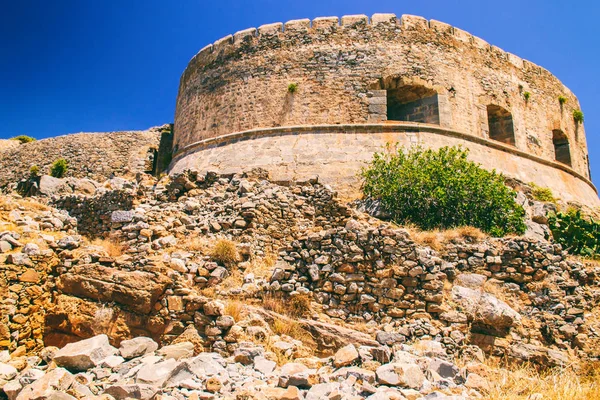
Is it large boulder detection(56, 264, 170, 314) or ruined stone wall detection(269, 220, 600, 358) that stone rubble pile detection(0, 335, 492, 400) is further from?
ruined stone wall detection(269, 220, 600, 358)

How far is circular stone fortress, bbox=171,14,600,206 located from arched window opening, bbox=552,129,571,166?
1.43 ft

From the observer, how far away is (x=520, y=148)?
41.6 ft

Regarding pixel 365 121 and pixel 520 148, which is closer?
pixel 365 121

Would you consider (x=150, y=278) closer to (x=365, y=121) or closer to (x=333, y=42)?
(x=365, y=121)

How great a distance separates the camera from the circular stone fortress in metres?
11.4

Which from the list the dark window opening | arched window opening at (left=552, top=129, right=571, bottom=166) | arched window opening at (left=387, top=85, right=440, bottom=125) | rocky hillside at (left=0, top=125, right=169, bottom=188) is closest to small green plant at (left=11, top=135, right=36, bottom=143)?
rocky hillside at (left=0, top=125, right=169, bottom=188)

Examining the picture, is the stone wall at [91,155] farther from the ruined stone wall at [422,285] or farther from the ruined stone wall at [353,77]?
the ruined stone wall at [422,285]

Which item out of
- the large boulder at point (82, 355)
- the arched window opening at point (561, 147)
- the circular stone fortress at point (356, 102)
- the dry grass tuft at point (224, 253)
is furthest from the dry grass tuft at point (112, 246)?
the arched window opening at point (561, 147)

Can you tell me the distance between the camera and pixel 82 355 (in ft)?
11.5

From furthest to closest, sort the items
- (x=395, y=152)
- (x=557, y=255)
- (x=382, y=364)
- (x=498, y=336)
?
(x=395, y=152) → (x=557, y=255) → (x=498, y=336) → (x=382, y=364)

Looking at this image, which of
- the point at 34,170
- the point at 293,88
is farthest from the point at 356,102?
the point at 34,170

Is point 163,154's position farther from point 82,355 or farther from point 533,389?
point 533,389

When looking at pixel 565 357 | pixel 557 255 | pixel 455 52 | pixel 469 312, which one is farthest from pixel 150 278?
pixel 455 52

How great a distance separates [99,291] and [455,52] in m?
11.3
